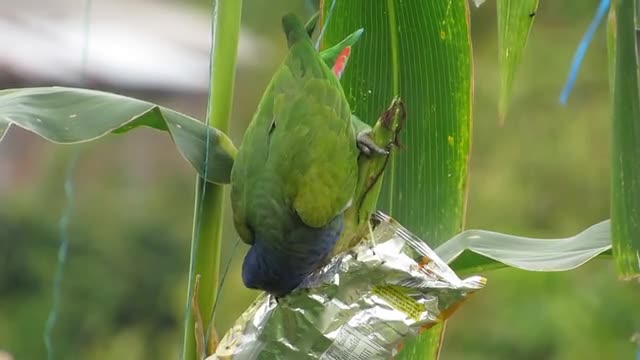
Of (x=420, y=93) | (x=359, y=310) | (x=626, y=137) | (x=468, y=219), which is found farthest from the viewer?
(x=468, y=219)

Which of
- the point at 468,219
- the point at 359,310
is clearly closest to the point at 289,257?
the point at 359,310

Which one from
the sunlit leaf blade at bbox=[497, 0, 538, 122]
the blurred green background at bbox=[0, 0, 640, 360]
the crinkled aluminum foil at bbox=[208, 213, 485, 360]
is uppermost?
the sunlit leaf blade at bbox=[497, 0, 538, 122]

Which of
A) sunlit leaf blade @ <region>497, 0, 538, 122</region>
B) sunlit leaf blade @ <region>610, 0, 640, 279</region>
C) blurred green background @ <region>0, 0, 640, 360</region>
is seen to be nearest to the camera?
sunlit leaf blade @ <region>610, 0, 640, 279</region>

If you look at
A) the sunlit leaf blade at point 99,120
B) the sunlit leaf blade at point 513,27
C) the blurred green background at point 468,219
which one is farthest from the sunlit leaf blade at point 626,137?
the blurred green background at point 468,219

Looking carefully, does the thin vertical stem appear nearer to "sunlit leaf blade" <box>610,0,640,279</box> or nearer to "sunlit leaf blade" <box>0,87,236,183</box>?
"sunlit leaf blade" <box>0,87,236,183</box>

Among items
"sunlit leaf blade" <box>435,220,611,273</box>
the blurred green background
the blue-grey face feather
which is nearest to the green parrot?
the blue-grey face feather

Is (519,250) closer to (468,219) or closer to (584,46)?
(584,46)

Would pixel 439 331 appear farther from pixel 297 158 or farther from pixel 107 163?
pixel 107 163
